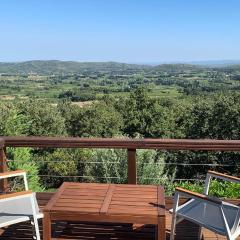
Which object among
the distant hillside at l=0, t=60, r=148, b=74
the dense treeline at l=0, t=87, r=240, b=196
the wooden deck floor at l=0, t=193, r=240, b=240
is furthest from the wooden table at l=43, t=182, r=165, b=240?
the distant hillside at l=0, t=60, r=148, b=74

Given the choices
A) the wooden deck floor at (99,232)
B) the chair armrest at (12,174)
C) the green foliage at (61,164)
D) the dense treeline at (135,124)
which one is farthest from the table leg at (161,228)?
the green foliage at (61,164)

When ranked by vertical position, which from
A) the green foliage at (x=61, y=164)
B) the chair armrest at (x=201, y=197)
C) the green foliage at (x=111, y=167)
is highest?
the chair armrest at (x=201, y=197)

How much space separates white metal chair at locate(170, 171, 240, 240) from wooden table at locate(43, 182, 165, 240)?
19 centimetres

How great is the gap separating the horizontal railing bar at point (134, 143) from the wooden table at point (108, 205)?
23.9 inches

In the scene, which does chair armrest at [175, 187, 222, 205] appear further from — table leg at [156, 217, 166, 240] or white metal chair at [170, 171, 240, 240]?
table leg at [156, 217, 166, 240]

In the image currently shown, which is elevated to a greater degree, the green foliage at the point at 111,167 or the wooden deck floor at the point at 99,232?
the wooden deck floor at the point at 99,232

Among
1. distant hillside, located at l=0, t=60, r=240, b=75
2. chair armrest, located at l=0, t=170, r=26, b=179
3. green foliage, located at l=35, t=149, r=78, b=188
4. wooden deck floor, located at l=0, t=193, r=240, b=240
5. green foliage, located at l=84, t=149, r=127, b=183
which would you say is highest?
chair armrest, located at l=0, t=170, r=26, b=179

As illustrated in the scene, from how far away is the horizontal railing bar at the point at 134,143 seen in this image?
12.2 ft

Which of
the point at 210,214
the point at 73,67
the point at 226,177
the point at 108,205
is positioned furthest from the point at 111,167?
the point at 73,67

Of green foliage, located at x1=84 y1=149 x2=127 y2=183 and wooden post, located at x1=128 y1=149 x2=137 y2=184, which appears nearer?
wooden post, located at x1=128 y1=149 x2=137 y2=184

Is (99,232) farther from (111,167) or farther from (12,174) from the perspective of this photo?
(111,167)

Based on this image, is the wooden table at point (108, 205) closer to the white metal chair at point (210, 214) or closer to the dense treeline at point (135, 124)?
the white metal chair at point (210, 214)

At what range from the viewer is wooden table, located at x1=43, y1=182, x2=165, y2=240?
2.71 metres

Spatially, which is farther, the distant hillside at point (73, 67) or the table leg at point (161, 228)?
the distant hillside at point (73, 67)
